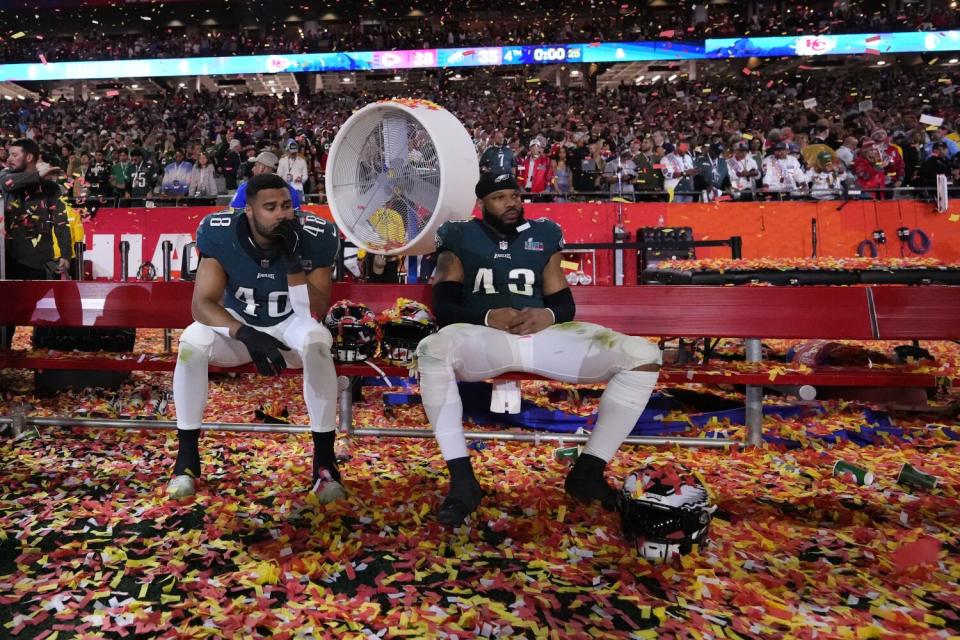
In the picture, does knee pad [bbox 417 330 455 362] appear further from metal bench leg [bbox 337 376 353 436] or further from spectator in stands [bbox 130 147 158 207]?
spectator in stands [bbox 130 147 158 207]

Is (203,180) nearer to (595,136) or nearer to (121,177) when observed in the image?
(121,177)

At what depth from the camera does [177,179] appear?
14891 millimetres

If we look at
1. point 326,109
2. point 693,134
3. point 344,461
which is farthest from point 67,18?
point 344,461

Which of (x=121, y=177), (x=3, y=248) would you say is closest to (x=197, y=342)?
(x=3, y=248)

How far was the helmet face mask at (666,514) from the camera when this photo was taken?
2.57m

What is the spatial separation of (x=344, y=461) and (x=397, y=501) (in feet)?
2.42

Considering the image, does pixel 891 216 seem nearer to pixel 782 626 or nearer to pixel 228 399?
pixel 228 399

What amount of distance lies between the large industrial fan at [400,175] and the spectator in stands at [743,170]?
11271mm

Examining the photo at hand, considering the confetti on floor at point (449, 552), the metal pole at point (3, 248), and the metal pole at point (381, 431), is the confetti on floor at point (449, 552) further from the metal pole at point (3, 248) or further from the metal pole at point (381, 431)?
the metal pole at point (3, 248)

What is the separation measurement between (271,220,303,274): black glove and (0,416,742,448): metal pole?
962 mm

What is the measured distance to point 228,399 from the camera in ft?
18.6

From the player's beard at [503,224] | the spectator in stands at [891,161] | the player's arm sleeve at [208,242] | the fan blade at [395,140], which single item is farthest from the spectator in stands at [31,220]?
the spectator in stands at [891,161]

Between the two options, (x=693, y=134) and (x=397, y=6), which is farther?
(x=397, y=6)

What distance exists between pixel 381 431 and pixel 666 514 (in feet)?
6.54
